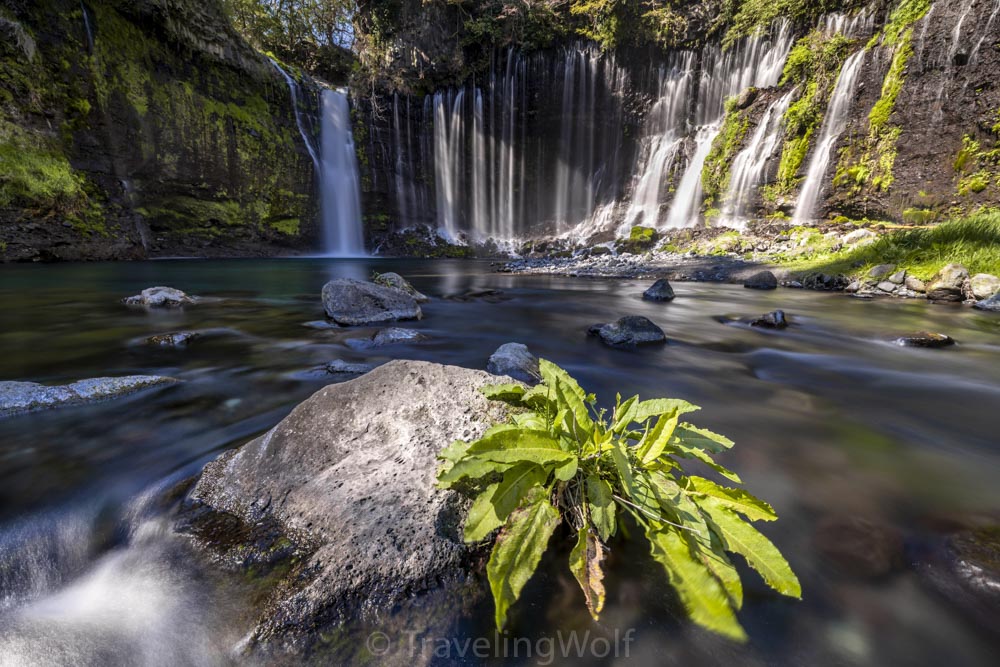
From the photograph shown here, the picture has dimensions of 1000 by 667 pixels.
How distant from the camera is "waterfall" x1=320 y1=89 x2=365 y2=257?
27.2 m

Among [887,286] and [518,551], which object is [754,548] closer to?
[518,551]

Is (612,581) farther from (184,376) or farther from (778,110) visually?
(778,110)

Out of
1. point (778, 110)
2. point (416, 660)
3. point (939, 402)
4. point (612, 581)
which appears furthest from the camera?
point (778, 110)

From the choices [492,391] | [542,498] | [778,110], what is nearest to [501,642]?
[542,498]

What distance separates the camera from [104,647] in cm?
110

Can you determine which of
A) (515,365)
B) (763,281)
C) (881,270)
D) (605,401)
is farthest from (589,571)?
(881,270)

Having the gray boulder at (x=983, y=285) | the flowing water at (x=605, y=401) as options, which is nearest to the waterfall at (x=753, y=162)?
the gray boulder at (x=983, y=285)

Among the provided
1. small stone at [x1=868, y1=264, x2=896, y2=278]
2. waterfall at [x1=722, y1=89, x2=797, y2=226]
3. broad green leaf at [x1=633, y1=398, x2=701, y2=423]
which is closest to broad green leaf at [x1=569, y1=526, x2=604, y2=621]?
broad green leaf at [x1=633, y1=398, x2=701, y2=423]

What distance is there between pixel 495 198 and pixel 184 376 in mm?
31841

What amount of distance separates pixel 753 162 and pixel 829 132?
2955mm

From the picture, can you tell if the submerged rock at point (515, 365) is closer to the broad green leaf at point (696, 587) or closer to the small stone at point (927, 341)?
the broad green leaf at point (696, 587)

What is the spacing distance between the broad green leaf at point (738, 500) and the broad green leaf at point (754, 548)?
33 millimetres

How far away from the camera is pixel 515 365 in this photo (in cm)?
338

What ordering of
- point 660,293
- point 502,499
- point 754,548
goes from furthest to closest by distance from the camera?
point 660,293
point 502,499
point 754,548
